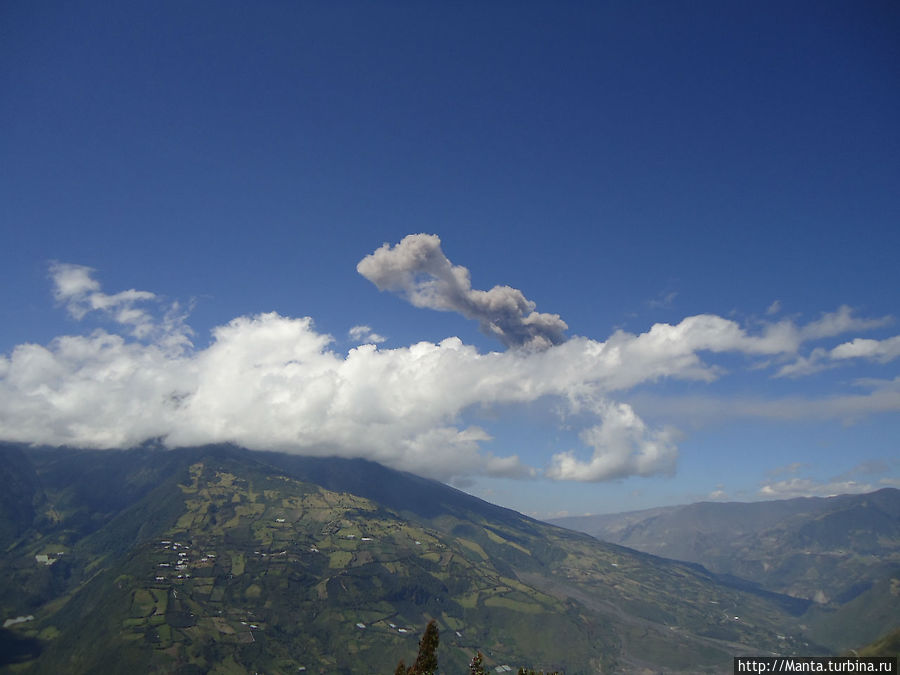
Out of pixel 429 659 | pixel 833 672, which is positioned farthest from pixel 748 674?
pixel 429 659

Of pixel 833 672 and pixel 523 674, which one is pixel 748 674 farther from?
pixel 523 674

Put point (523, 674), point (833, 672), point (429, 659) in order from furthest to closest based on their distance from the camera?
point (833, 672) → point (429, 659) → point (523, 674)

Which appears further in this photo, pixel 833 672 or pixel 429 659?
pixel 833 672

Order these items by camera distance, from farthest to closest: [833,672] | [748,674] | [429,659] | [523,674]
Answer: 1. [748,674]
2. [833,672]
3. [429,659]
4. [523,674]

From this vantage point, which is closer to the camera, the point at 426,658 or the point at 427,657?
the point at 426,658

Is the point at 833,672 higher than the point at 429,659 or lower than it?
lower

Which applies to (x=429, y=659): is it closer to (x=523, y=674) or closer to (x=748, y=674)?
(x=523, y=674)

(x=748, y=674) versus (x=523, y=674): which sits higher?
(x=523, y=674)

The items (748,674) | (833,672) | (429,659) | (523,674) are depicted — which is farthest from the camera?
(748,674)

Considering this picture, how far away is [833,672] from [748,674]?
1989 inches

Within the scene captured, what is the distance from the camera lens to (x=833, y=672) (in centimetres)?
14862

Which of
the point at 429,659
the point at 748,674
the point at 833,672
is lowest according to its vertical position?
the point at 748,674

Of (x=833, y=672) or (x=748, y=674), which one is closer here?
(x=833, y=672)

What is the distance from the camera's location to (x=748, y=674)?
190000 mm
